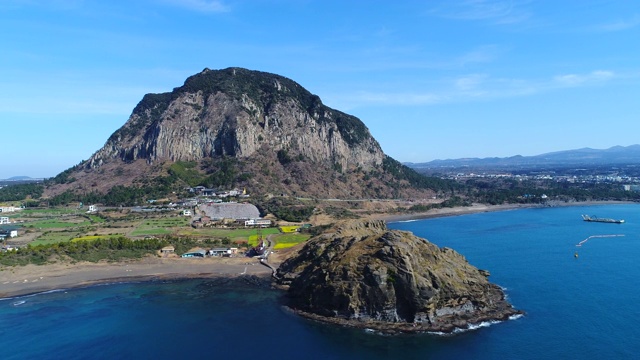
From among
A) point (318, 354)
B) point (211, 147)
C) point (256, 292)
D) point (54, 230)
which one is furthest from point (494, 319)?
point (211, 147)

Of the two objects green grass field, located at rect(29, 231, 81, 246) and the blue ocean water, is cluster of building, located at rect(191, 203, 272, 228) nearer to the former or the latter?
green grass field, located at rect(29, 231, 81, 246)

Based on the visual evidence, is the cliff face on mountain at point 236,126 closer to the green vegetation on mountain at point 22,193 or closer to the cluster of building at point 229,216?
the green vegetation on mountain at point 22,193

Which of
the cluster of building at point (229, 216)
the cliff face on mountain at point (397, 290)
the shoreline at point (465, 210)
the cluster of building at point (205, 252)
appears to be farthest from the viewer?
the shoreline at point (465, 210)

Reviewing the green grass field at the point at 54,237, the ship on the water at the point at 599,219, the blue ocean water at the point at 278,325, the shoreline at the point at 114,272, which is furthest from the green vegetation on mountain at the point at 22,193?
the ship on the water at the point at 599,219

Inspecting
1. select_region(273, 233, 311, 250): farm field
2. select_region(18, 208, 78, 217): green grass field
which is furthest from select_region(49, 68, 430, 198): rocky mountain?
select_region(273, 233, 311, 250): farm field

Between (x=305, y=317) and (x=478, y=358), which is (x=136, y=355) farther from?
(x=478, y=358)

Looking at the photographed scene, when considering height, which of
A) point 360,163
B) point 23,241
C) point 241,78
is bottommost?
point 23,241
